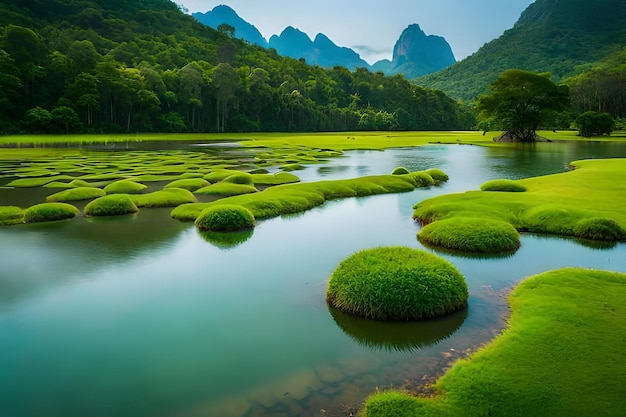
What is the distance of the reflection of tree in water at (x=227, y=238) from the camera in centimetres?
1780

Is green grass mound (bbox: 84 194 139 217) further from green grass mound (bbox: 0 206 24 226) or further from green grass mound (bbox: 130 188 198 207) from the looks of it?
green grass mound (bbox: 0 206 24 226)

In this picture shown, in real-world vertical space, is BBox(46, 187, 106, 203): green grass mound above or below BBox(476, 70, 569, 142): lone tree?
below

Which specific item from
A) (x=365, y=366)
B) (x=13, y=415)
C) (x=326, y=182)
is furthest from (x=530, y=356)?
(x=326, y=182)

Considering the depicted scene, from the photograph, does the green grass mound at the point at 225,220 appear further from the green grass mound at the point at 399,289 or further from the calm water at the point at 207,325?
the green grass mound at the point at 399,289

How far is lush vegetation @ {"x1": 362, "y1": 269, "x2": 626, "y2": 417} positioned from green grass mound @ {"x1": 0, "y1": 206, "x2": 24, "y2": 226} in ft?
65.4

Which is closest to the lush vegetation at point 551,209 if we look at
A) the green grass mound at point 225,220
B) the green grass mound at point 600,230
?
the green grass mound at point 600,230

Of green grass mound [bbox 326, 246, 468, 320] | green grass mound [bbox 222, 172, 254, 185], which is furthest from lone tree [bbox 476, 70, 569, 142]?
green grass mound [bbox 326, 246, 468, 320]

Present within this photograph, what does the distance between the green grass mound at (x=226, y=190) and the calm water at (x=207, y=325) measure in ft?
28.5

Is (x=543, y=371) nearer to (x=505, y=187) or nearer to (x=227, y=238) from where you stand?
(x=227, y=238)

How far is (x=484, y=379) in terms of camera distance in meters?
7.58

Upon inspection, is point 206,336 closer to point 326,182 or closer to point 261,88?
point 326,182

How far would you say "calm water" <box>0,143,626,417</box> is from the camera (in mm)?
→ 7875

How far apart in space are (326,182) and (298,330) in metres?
21.0

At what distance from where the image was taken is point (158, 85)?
356 ft
